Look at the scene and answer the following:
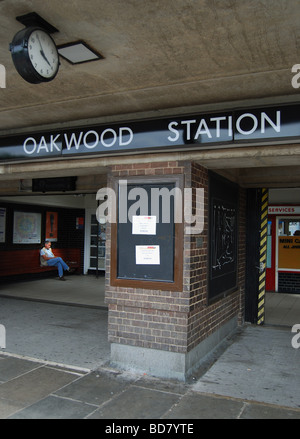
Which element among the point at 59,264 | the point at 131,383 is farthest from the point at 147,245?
the point at 59,264

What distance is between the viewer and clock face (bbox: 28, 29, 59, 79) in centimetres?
298

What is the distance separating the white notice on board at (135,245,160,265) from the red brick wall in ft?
1.17

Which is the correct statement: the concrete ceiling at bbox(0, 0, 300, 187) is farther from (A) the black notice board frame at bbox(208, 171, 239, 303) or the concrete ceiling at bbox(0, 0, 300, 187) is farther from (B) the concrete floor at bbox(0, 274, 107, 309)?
(B) the concrete floor at bbox(0, 274, 107, 309)

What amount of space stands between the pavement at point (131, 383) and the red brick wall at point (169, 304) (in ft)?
1.43

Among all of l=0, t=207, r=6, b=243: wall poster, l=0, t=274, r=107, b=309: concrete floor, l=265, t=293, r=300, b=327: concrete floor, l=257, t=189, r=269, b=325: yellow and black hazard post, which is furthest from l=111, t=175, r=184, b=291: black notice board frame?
l=0, t=207, r=6, b=243: wall poster

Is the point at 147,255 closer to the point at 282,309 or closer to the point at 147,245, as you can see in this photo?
the point at 147,245

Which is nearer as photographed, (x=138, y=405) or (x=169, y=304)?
(x=138, y=405)

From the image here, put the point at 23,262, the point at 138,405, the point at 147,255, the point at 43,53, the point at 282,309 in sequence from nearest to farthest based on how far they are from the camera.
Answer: the point at 43,53
the point at 138,405
the point at 147,255
the point at 282,309
the point at 23,262

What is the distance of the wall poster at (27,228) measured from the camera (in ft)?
39.6

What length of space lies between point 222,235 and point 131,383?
2.56 meters

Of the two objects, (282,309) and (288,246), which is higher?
(288,246)

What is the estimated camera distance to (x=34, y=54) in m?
3.00

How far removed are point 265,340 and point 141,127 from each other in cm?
402
